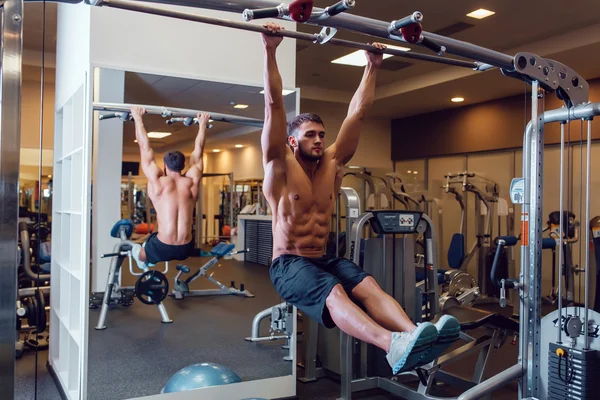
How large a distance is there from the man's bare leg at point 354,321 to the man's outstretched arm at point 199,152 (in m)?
1.76

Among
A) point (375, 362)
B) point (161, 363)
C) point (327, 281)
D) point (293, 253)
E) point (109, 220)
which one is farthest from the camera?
point (375, 362)

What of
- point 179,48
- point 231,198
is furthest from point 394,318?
point 231,198

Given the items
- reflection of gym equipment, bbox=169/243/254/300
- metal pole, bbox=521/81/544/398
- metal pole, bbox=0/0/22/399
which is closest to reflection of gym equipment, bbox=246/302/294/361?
reflection of gym equipment, bbox=169/243/254/300

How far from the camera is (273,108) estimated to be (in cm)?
218

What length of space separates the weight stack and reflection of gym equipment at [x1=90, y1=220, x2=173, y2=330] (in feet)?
7.83

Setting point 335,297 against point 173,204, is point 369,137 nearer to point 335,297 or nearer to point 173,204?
point 173,204

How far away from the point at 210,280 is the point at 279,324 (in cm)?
70

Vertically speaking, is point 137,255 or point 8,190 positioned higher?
point 8,190

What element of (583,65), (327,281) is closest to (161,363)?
(327,281)

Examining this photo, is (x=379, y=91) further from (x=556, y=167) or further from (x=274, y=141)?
(x=274, y=141)

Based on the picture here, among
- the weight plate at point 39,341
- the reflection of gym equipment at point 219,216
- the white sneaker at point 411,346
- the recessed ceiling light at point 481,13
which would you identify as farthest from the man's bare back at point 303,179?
the recessed ceiling light at point 481,13

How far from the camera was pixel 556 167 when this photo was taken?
300 inches

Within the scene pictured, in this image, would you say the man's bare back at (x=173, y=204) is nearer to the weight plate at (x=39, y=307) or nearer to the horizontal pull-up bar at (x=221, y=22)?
the weight plate at (x=39, y=307)

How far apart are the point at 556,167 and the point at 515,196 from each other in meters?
5.38
